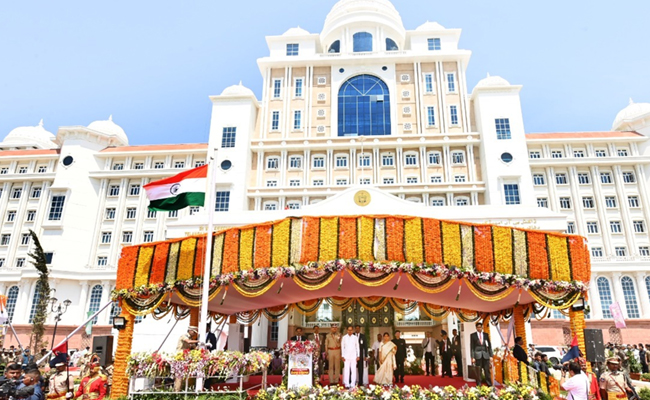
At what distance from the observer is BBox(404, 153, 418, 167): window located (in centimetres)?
3597

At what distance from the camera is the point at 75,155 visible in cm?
3997

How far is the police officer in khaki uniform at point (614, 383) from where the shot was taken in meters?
7.50

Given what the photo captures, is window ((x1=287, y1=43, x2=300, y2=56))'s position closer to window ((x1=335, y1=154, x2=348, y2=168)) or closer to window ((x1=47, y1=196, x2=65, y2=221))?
window ((x1=335, y1=154, x2=348, y2=168))

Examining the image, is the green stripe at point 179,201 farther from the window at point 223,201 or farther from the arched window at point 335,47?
the arched window at point 335,47

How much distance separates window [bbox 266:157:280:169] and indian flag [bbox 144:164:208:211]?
24984mm

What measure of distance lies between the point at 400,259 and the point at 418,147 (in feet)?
90.7

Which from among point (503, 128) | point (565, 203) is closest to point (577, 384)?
point (503, 128)

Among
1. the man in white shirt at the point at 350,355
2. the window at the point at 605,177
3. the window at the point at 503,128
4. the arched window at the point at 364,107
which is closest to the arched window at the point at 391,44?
the arched window at the point at 364,107

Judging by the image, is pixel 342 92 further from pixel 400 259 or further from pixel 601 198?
pixel 400 259

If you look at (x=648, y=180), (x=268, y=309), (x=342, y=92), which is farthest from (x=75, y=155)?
(x=648, y=180)

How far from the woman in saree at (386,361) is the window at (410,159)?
25.5 metres

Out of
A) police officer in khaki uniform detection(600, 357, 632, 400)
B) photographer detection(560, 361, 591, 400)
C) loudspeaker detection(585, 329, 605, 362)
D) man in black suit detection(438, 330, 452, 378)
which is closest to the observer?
photographer detection(560, 361, 591, 400)

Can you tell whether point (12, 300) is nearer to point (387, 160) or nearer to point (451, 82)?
point (387, 160)

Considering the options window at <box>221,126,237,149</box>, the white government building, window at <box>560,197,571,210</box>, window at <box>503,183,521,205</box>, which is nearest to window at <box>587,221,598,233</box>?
the white government building
